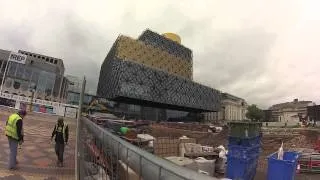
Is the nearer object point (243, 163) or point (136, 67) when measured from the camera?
point (243, 163)

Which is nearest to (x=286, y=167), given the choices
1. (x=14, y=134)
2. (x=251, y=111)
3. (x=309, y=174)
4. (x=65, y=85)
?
(x=309, y=174)

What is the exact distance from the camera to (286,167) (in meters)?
9.88

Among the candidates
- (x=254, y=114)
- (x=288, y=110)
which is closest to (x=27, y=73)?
(x=254, y=114)

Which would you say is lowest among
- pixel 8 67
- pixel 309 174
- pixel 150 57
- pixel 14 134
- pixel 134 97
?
pixel 309 174

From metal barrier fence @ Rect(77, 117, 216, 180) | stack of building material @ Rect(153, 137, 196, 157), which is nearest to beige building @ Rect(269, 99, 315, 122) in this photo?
stack of building material @ Rect(153, 137, 196, 157)

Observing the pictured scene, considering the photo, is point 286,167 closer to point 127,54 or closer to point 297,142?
point 297,142

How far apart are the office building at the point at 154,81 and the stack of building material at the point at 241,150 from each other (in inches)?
2271

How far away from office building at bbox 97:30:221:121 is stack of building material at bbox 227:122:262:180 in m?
57.7

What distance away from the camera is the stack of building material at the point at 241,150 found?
1060cm

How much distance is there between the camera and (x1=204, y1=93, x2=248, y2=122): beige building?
127812 millimetres

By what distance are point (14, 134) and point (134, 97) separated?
6268cm

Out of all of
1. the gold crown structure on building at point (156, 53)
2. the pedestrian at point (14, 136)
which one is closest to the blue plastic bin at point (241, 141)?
the pedestrian at point (14, 136)

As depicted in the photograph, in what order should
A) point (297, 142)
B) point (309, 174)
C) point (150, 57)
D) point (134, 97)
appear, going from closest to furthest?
point (309, 174) → point (297, 142) → point (134, 97) → point (150, 57)

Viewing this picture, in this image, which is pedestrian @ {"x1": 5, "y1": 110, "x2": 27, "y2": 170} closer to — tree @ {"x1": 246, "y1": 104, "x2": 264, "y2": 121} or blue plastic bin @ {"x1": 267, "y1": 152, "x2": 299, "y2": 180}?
blue plastic bin @ {"x1": 267, "y1": 152, "x2": 299, "y2": 180}
